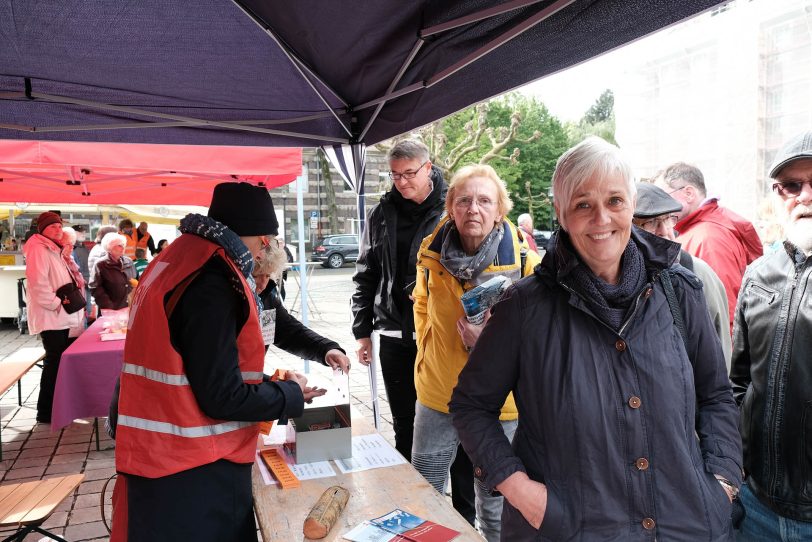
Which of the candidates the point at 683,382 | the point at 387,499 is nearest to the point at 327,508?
the point at 387,499

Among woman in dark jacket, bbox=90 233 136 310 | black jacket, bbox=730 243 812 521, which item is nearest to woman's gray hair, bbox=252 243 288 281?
black jacket, bbox=730 243 812 521

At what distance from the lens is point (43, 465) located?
4371 mm

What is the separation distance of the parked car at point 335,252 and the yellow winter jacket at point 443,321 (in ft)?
82.8

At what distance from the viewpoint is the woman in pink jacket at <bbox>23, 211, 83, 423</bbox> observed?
5328 millimetres

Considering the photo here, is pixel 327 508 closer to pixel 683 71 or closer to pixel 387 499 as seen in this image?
pixel 387 499

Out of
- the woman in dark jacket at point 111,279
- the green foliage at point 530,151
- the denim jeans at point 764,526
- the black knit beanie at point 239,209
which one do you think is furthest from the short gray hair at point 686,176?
the green foliage at point 530,151

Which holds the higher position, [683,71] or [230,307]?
[683,71]

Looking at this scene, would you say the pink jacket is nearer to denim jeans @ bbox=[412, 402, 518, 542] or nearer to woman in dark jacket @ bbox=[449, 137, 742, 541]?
denim jeans @ bbox=[412, 402, 518, 542]

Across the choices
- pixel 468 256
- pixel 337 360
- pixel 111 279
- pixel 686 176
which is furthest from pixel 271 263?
pixel 111 279

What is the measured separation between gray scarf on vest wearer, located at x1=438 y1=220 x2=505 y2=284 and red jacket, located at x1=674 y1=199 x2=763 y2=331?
4.82 feet

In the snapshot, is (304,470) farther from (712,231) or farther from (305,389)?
(712,231)

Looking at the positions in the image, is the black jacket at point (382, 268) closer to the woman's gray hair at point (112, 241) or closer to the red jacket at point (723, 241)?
the red jacket at point (723, 241)

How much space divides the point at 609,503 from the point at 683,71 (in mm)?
22097

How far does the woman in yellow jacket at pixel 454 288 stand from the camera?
2268mm
